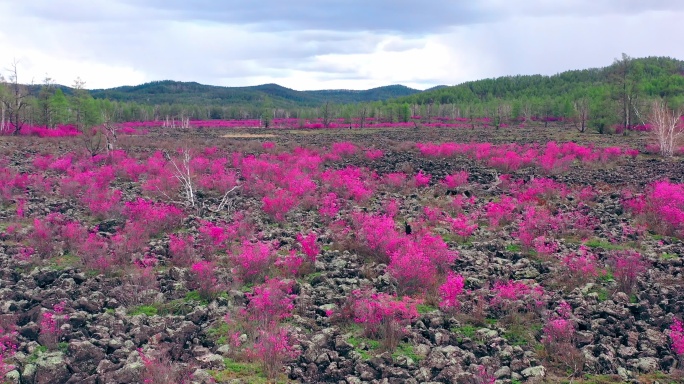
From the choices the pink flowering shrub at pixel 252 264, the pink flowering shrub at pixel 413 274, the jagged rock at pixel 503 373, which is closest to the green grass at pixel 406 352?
the jagged rock at pixel 503 373

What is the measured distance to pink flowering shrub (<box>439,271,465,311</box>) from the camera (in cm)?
1036

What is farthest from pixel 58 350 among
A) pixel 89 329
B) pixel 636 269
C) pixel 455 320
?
pixel 636 269

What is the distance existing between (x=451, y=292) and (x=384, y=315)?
70.9 inches

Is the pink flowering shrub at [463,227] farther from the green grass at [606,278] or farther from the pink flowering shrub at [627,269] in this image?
the green grass at [606,278]

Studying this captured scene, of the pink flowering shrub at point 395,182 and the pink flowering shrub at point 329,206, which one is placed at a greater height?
the pink flowering shrub at point 395,182

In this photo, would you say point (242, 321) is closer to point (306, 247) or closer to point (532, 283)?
point (306, 247)

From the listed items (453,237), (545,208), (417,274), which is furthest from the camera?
(545,208)

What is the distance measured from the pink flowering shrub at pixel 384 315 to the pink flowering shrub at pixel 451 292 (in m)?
0.61

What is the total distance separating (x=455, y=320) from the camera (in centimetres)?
988

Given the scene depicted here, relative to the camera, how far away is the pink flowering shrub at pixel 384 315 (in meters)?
9.18

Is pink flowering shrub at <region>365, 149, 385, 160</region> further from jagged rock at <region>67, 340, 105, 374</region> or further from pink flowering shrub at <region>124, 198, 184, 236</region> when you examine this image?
jagged rock at <region>67, 340, 105, 374</region>

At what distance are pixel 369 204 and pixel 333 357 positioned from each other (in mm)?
12375

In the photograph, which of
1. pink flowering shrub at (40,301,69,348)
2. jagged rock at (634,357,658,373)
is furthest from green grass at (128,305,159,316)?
jagged rock at (634,357,658,373)

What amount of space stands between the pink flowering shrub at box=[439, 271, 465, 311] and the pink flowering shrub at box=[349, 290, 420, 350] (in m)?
0.61
